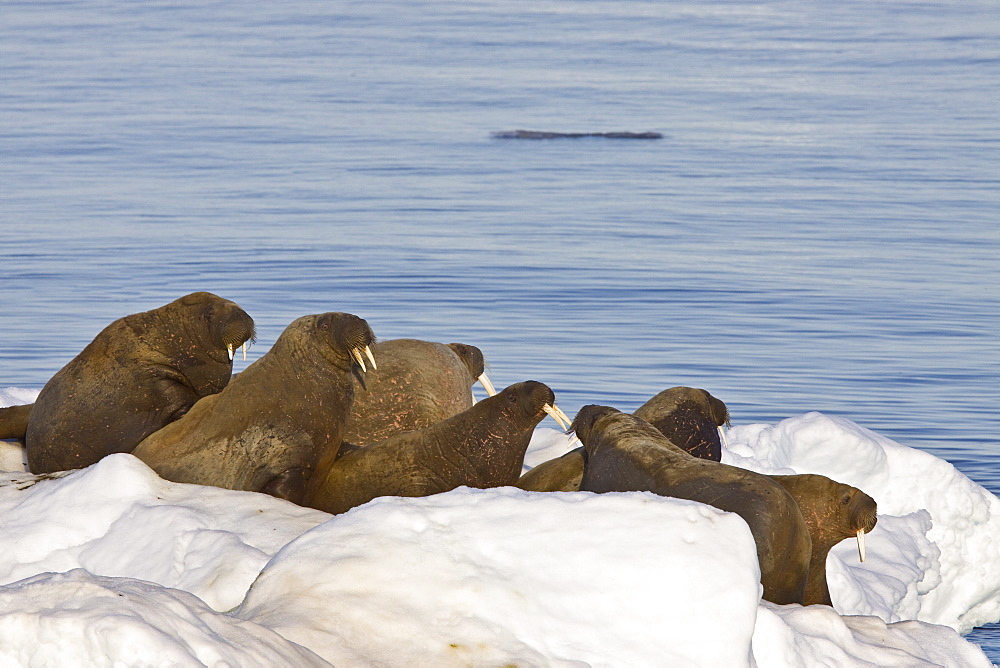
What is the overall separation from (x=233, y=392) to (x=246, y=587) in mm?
2248

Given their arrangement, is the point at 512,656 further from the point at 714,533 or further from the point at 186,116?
the point at 186,116

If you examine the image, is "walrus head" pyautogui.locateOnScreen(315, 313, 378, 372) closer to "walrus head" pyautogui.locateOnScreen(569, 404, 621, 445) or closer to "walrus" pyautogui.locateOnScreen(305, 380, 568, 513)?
"walrus" pyautogui.locateOnScreen(305, 380, 568, 513)

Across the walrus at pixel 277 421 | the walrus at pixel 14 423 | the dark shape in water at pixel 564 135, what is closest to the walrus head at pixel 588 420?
the walrus at pixel 277 421

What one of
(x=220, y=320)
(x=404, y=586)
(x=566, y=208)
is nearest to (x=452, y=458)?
(x=220, y=320)

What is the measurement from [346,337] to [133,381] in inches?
46.9

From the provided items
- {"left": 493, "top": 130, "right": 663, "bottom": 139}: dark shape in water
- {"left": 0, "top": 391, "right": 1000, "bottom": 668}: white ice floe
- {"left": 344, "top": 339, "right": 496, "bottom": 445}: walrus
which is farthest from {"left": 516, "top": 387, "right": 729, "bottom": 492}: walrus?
{"left": 493, "top": 130, "right": 663, "bottom": 139}: dark shape in water

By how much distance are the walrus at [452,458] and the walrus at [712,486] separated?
418 mm

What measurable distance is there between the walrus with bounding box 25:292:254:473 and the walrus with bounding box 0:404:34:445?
53 centimetres

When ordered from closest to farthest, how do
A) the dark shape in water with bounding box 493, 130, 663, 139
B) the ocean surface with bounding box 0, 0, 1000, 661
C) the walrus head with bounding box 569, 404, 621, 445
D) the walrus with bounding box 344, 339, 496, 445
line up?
the walrus head with bounding box 569, 404, 621, 445, the walrus with bounding box 344, 339, 496, 445, the ocean surface with bounding box 0, 0, 1000, 661, the dark shape in water with bounding box 493, 130, 663, 139

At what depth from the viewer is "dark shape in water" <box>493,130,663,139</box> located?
28969 mm

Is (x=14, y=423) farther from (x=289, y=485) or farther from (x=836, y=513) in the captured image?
(x=836, y=513)

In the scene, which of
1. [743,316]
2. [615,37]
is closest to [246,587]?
[743,316]

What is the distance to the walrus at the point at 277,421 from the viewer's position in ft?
24.5

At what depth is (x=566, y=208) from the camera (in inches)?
890
